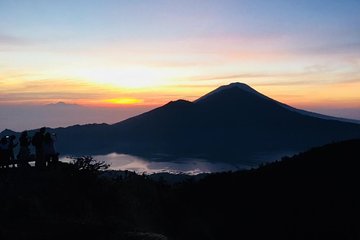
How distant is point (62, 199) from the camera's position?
15.9 meters

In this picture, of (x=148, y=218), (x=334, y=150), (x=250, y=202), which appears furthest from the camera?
(x=334, y=150)

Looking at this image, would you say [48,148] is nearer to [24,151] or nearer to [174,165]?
[24,151]

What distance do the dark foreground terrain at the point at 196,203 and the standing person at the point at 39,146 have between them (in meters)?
0.45

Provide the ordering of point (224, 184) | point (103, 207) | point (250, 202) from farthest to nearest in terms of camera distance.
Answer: point (224, 184) → point (250, 202) → point (103, 207)

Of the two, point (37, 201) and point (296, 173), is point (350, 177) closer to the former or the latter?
point (296, 173)

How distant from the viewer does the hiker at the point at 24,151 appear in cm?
1827

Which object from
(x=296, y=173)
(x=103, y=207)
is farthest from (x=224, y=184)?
(x=103, y=207)

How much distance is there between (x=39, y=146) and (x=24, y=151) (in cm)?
76

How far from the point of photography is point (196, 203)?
987 inches

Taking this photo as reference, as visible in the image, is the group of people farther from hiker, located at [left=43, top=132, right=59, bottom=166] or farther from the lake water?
the lake water

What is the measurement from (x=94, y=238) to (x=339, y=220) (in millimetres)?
14835

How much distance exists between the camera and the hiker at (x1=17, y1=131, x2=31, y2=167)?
719 inches

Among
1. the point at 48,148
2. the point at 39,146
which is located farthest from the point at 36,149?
the point at 48,148

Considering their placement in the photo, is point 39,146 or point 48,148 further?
point 48,148
